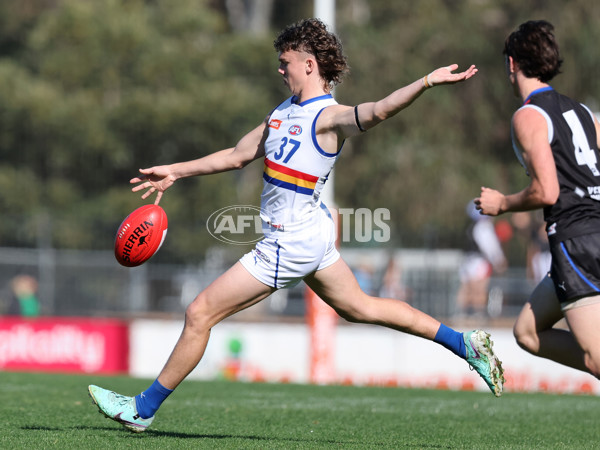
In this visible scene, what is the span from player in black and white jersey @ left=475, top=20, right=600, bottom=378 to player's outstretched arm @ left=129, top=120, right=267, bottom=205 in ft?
5.03

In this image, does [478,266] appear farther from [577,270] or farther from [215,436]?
Answer: [577,270]

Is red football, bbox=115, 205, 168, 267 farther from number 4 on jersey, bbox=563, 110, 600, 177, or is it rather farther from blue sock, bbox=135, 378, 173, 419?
number 4 on jersey, bbox=563, 110, 600, 177

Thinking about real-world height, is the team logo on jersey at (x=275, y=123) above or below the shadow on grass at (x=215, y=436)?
above

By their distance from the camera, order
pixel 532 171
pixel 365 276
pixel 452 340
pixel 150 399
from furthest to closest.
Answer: pixel 365 276 < pixel 452 340 < pixel 150 399 < pixel 532 171

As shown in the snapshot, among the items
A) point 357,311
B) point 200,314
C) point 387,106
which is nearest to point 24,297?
point 200,314

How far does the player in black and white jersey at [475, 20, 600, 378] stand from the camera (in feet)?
17.3

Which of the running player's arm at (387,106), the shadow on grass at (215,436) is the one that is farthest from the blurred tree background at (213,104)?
the running player's arm at (387,106)

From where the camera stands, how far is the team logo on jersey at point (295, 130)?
5.92m

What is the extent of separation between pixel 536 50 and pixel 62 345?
12.3 m

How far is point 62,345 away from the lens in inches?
647

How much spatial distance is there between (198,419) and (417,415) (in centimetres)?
166

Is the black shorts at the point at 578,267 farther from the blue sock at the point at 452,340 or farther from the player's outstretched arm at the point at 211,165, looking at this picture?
the player's outstretched arm at the point at 211,165

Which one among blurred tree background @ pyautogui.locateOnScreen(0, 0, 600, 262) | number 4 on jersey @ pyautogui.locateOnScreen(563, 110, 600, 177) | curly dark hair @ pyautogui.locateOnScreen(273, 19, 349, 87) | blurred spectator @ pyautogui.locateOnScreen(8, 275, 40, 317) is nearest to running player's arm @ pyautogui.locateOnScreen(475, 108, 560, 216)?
number 4 on jersey @ pyautogui.locateOnScreen(563, 110, 600, 177)

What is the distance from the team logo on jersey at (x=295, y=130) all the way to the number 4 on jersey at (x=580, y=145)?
4.69 ft
